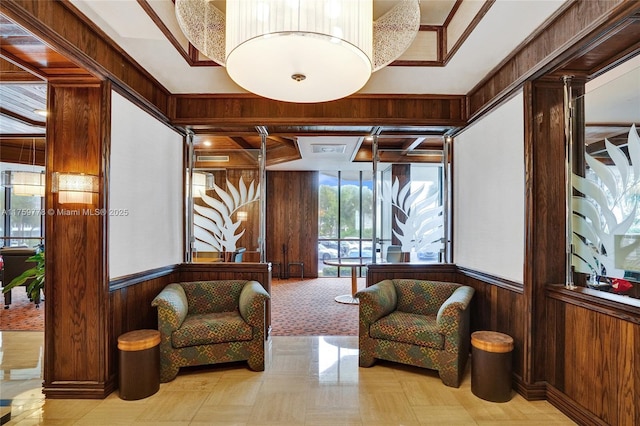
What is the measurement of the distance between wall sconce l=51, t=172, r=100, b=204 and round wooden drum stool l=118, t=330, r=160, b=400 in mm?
1152

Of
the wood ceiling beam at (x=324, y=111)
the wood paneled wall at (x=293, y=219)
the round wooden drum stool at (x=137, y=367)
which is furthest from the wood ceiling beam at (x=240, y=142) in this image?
the round wooden drum stool at (x=137, y=367)

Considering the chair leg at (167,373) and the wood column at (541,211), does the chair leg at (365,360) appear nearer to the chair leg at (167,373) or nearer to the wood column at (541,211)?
the wood column at (541,211)

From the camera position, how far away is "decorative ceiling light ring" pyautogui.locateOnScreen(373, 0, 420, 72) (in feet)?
5.89

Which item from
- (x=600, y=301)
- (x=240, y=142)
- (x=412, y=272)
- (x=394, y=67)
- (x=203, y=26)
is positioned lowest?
(x=412, y=272)

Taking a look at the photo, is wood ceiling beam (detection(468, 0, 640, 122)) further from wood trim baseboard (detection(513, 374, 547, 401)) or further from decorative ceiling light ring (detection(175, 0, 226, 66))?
wood trim baseboard (detection(513, 374, 547, 401))

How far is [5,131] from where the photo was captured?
5.77 metres

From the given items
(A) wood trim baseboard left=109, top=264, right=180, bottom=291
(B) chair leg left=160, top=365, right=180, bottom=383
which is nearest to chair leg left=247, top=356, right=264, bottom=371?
(B) chair leg left=160, top=365, right=180, bottom=383

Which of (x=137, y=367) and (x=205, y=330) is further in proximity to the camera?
(x=205, y=330)

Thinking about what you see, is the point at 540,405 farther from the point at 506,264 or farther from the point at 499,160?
the point at 499,160

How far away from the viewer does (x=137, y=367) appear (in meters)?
2.76

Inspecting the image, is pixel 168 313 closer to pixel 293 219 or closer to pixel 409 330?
pixel 409 330

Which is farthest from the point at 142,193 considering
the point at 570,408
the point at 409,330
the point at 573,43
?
the point at 570,408

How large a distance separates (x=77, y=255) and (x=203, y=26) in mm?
2059

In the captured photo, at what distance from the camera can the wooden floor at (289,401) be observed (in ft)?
8.17
